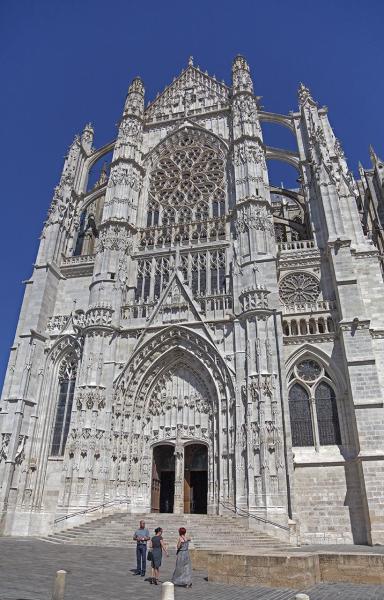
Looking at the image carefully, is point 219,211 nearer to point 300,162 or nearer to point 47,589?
point 300,162

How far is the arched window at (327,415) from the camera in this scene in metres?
17.5

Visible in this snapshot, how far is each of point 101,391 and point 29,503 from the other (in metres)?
5.71

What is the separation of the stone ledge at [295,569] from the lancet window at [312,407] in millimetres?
9834

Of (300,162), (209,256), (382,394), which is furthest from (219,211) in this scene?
(382,394)

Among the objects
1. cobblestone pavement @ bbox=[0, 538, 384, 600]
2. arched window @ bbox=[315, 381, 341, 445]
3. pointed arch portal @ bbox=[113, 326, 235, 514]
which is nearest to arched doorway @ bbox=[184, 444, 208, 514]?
pointed arch portal @ bbox=[113, 326, 235, 514]

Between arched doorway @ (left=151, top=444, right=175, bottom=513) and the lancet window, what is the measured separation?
5.69 metres

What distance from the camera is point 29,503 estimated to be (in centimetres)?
1822

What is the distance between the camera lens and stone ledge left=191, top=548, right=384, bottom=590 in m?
7.42

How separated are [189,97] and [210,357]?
2120 centimetres

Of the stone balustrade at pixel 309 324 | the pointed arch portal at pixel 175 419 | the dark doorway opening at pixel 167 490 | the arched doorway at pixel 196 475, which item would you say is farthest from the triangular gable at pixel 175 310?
the dark doorway opening at pixel 167 490

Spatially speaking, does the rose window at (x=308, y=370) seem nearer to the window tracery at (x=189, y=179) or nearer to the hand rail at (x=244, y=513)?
the hand rail at (x=244, y=513)

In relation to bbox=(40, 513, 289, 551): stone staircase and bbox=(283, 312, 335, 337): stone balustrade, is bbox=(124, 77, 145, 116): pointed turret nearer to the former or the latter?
bbox=(283, 312, 335, 337): stone balustrade

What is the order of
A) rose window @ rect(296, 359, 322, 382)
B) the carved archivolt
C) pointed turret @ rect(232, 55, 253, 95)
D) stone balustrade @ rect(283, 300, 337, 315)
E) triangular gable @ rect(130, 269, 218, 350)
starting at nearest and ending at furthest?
1. rose window @ rect(296, 359, 322, 382)
2. the carved archivolt
3. stone balustrade @ rect(283, 300, 337, 315)
4. triangular gable @ rect(130, 269, 218, 350)
5. pointed turret @ rect(232, 55, 253, 95)

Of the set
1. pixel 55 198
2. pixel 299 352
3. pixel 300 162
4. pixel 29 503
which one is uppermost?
pixel 300 162
